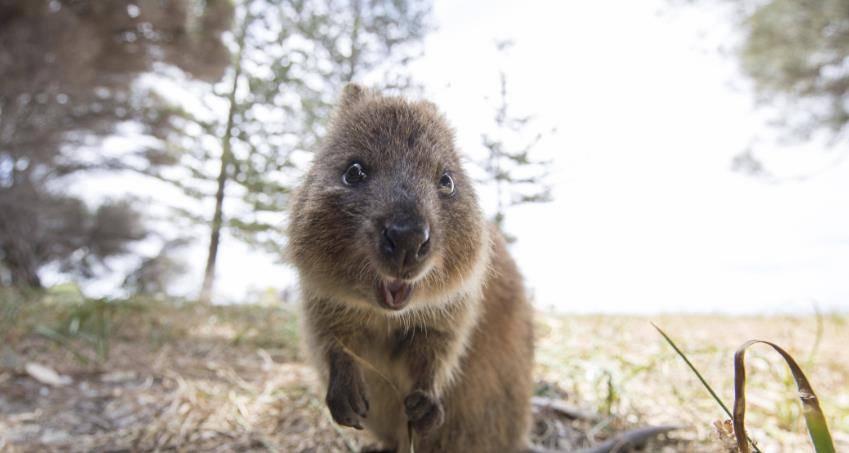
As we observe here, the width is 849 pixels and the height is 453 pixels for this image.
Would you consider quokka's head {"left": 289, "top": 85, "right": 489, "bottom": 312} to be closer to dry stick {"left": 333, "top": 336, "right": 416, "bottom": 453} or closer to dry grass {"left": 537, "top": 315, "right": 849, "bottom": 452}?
dry stick {"left": 333, "top": 336, "right": 416, "bottom": 453}

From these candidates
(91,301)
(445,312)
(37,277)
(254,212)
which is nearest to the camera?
(445,312)

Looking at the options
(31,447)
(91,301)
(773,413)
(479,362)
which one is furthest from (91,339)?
(773,413)

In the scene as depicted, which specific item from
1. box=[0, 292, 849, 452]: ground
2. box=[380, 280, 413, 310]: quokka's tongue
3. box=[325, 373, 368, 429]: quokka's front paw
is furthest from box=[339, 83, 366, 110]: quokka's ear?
box=[0, 292, 849, 452]: ground

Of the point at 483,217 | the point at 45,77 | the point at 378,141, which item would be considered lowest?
the point at 483,217

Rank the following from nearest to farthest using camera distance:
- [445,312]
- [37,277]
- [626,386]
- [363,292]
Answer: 1. [363,292]
2. [445,312]
3. [626,386]
4. [37,277]

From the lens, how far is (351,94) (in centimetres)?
286

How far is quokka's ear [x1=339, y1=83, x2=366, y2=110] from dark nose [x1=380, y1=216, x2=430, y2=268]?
1.26 meters

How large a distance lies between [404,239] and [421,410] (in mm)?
1056

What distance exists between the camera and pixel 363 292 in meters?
2.04

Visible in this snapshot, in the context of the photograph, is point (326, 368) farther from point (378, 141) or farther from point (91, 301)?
point (91, 301)

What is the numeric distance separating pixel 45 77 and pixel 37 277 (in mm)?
3744

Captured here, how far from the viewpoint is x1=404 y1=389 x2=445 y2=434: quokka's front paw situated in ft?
7.75

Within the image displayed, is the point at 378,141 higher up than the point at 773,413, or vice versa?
the point at 378,141

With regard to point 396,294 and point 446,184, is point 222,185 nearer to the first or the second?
point 446,184
